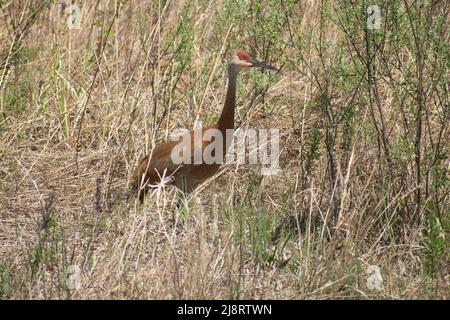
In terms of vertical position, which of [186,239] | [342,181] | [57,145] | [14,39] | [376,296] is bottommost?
[376,296]

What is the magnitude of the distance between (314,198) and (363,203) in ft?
1.11

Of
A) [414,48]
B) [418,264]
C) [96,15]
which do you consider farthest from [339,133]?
[96,15]

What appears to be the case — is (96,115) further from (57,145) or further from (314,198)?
(314,198)

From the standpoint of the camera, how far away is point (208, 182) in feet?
24.9

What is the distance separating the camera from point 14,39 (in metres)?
7.95

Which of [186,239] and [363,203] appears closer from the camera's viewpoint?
[186,239]

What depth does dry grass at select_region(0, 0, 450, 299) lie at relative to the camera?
577 cm

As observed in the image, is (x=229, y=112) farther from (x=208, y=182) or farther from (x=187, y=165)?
(x=208, y=182)

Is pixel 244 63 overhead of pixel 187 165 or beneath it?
overhead

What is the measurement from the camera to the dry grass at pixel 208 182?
5773 millimetres

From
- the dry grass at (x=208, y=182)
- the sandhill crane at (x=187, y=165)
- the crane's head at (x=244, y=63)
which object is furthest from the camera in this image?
the crane's head at (x=244, y=63)


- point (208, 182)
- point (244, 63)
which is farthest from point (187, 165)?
point (244, 63)

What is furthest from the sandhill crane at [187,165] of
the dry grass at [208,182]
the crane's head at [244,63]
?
the dry grass at [208,182]

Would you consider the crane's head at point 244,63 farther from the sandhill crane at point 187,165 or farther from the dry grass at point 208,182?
the dry grass at point 208,182
